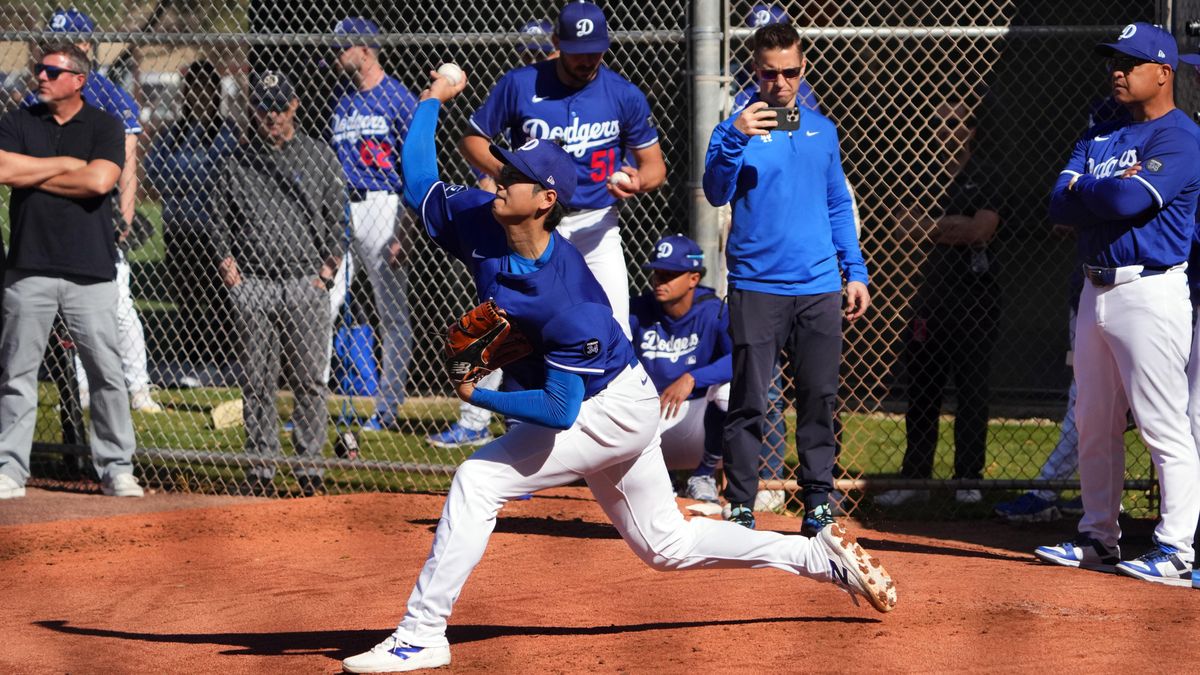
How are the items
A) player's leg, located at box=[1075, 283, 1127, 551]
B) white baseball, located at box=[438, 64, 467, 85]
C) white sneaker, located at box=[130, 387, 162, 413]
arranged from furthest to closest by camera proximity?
white sneaker, located at box=[130, 387, 162, 413] < player's leg, located at box=[1075, 283, 1127, 551] < white baseball, located at box=[438, 64, 467, 85]

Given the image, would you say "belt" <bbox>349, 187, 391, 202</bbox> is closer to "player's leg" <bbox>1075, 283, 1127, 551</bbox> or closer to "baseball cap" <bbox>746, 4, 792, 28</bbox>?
"baseball cap" <bbox>746, 4, 792, 28</bbox>

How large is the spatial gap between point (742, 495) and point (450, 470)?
1.85 metres

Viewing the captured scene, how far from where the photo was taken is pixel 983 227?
305 inches

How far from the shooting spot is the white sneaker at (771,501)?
7.53m

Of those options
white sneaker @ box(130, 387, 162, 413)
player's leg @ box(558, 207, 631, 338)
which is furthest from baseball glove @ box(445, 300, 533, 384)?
white sneaker @ box(130, 387, 162, 413)

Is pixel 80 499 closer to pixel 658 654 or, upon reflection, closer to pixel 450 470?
pixel 450 470

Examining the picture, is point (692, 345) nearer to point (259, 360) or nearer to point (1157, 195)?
point (259, 360)

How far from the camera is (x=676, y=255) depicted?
7387mm

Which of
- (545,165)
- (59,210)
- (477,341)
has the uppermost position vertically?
(545,165)

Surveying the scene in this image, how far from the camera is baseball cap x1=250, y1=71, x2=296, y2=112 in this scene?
811 cm

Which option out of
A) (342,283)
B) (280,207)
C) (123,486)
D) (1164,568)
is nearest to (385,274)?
(342,283)

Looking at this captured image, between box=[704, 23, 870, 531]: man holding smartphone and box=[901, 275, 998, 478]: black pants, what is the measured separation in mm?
1496

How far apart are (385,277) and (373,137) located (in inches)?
34.4

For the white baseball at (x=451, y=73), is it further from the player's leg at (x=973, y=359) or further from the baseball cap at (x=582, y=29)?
the player's leg at (x=973, y=359)
